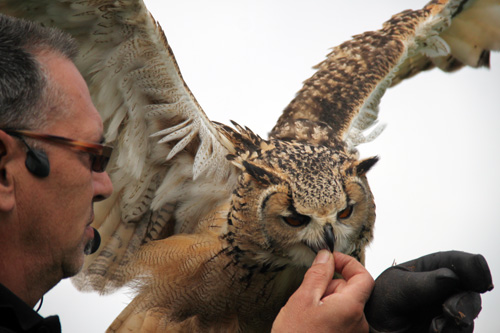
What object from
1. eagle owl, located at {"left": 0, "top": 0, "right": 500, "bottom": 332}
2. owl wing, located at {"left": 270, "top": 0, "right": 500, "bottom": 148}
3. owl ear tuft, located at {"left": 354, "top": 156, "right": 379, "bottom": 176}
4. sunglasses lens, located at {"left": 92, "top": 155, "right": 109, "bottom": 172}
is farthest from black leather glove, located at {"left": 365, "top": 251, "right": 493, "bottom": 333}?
owl wing, located at {"left": 270, "top": 0, "right": 500, "bottom": 148}

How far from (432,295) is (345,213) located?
0.76m

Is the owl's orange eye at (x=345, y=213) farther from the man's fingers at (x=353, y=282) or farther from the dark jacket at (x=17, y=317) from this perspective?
the dark jacket at (x=17, y=317)

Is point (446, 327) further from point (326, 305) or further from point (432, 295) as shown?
point (326, 305)

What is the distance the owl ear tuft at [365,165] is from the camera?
2545 mm

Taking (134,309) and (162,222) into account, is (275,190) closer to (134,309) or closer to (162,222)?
(162,222)

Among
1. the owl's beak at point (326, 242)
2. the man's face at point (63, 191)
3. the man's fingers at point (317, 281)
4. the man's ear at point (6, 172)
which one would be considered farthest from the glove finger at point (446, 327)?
the man's ear at point (6, 172)

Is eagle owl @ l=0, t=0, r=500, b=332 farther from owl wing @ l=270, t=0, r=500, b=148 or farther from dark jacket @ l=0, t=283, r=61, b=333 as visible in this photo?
dark jacket @ l=0, t=283, r=61, b=333

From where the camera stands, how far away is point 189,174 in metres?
2.77

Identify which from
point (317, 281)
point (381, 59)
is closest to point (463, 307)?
point (317, 281)

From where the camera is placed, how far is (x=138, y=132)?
103 inches

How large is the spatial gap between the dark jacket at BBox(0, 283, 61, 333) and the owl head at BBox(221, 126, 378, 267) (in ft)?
4.10

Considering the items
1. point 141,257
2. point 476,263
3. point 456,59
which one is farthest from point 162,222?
point 456,59

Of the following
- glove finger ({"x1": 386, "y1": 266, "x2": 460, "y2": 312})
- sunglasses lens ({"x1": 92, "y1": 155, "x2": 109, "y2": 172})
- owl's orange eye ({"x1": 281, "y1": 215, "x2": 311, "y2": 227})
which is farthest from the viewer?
owl's orange eye ({"x1": 281, "y1": 215, "x2": 311, "y2": 227})

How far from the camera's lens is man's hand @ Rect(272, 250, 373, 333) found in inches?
63.9
